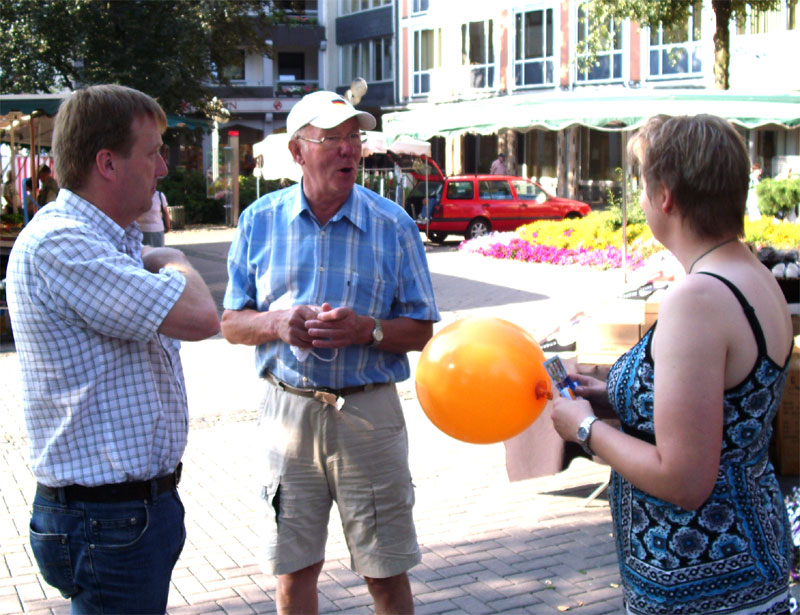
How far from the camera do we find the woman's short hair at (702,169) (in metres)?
2.04

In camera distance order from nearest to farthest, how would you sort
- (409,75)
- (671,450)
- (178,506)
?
(671,450), (178,506), (409,75)

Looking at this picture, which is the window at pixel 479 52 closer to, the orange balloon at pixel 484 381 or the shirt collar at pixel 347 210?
the shirt collar at pixel 347 210

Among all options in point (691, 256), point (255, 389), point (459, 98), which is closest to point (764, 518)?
point (691, 256)

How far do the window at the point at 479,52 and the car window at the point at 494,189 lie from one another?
18554 mm

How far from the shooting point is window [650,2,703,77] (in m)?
33.4

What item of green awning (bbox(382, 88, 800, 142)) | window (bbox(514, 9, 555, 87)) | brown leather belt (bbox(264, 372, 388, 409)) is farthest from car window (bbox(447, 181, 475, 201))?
brown leather belt (bbox(264, 372, 388, 409))

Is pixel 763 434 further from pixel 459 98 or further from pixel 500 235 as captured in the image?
pixel 459 98

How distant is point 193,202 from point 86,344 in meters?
31.1

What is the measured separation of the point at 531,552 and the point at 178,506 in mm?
2724

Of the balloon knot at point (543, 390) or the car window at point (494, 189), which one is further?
the car window at point (494, 189)

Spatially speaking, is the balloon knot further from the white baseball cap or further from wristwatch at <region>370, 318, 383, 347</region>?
the white baseball cap

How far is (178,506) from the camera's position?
8.12 feet

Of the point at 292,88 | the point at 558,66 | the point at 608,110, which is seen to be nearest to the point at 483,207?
the point at 608,110

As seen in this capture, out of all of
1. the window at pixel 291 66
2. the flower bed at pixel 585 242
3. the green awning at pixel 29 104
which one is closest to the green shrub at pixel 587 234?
the flower bed at pixel 585 242
